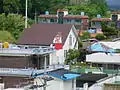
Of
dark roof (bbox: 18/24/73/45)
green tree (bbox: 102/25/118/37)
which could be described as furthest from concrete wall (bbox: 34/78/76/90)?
green tree (bbox: 102/25/118/37)

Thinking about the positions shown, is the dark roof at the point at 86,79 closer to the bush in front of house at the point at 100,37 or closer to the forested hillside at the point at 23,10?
the forested hillside at the point at 23,10

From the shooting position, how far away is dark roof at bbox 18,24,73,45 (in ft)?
87.5

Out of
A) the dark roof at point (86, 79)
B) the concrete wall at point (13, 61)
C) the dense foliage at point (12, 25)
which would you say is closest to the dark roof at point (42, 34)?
the dense foliage at point (12, 25)

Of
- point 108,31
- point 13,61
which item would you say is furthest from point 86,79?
point 108,31

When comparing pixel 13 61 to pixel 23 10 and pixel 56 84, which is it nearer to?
pixel 56 84

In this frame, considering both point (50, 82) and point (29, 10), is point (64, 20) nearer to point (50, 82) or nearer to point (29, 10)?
point (29, 10)

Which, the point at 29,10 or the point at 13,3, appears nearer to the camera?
the point at 13,3

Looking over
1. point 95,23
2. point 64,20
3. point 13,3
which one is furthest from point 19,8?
point 95,23

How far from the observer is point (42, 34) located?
27.3 m

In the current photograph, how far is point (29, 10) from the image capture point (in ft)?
155

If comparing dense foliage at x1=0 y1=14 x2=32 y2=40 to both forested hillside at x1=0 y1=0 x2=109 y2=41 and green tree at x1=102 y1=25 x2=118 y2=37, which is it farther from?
green tree at x1=102 y1=25 x2=118 y2=37

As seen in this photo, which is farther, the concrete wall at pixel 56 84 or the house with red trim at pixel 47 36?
the house with red trim at pixel 47 36

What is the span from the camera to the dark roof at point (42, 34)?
26.7 m

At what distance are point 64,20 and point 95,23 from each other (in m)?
2.87
